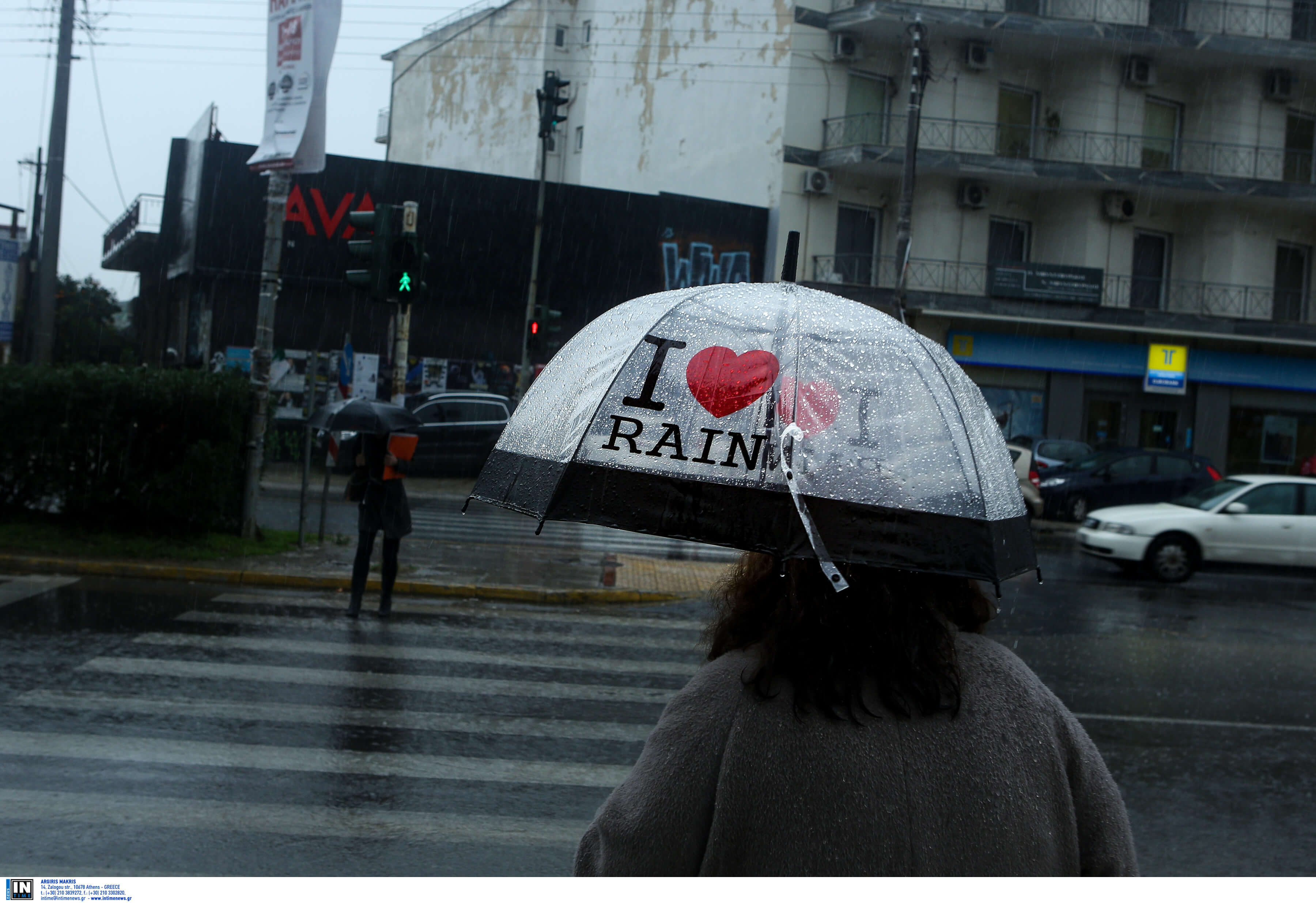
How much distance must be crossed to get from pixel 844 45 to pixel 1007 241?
20.7 feet

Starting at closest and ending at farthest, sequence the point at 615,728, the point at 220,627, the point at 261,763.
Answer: the point at 261,763, the point at 615,728, the point at 220,627

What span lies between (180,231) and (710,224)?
1243 centimetres

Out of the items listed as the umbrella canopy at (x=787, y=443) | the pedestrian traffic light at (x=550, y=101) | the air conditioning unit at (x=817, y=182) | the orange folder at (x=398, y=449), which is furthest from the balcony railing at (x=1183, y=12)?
the umbrella canopy at (x=787, y=443)

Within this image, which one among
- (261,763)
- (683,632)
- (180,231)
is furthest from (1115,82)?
(261,763)

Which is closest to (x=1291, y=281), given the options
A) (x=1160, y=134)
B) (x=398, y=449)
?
(x=1160, y=134)

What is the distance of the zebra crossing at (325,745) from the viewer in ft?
15.8

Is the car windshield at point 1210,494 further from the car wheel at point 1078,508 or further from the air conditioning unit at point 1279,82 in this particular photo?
the air conditioning unit at point 1279,82

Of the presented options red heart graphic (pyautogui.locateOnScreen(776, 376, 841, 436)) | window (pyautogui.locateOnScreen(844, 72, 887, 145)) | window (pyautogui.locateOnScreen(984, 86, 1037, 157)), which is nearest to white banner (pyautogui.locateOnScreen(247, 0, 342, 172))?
red heart graphic (pyautogui.locateOnScreen(776, 376, 841, 436))

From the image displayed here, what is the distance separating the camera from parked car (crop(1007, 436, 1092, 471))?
23344 millimetres

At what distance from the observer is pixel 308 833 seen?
4.96 meters

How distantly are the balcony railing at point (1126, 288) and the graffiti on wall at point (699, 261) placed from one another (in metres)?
1.90

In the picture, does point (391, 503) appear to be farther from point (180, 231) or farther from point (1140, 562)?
point (180, 231)

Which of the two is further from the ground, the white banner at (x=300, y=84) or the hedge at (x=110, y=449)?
the white banner at (x=300, y=84)

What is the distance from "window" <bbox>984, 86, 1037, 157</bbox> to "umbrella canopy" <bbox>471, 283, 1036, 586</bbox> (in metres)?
28.9
